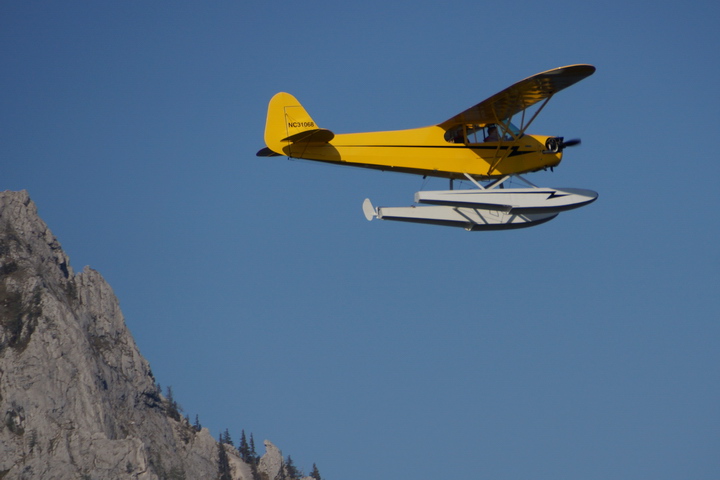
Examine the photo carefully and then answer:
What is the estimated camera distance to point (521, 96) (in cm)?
2872


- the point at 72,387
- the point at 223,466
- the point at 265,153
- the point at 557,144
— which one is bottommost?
the point at 557,144

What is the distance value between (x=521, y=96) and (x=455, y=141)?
95.8 inches

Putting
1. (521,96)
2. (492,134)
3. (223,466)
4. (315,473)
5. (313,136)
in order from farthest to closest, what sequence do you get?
(315,473) < (223,466) < (492,134) < (521,96) < (313,136)

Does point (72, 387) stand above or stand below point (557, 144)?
above

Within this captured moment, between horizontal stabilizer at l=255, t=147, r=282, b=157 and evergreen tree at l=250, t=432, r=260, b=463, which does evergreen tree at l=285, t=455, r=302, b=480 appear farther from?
→ horizontal stabilizer at l=255, t=147, r=282, b=157

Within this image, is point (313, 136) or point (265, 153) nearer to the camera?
point (313, 136)

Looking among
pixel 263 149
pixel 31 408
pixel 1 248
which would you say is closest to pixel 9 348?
pixel 31 408

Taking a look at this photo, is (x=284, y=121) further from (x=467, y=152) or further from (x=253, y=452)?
(x=253, y=452)

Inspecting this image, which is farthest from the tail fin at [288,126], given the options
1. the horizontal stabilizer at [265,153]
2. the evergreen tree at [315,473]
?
the evergreen tree at [315,473]

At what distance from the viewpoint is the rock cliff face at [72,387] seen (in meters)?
85.5

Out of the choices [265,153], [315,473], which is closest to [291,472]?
[315,473]

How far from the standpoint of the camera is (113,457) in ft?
283

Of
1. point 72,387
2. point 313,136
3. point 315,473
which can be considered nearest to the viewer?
point 313,136

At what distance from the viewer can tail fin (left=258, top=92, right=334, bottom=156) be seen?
26.9 meters
